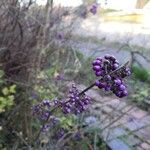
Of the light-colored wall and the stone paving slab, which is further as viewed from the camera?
the light-colored wall

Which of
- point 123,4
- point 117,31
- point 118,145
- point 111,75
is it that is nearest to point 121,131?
point 118,145

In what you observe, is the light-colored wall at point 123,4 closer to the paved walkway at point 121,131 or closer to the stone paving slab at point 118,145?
the paved walkway at point 121,131

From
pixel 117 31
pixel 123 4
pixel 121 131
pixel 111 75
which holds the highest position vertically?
pixel 111 75

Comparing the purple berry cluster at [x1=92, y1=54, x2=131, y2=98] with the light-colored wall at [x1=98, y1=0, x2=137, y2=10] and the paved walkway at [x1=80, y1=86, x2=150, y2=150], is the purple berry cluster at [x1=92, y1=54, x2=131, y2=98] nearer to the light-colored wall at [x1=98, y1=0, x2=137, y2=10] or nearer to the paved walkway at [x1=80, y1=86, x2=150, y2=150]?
the paved walkway at [x1=80, y1=86, x2=150, y2=150]

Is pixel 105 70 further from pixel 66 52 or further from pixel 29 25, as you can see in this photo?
pixel 66 52

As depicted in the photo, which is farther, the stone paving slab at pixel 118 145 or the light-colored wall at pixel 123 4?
the light-colored wall at pixel 123 4

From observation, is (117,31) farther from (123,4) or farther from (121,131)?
(121,131)

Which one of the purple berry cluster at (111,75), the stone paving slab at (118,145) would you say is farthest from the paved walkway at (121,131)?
the purple berry cluster at (111,75)

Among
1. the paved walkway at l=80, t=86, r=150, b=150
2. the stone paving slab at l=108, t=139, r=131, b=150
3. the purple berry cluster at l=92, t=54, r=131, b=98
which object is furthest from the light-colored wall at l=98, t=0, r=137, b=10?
the purple berry cluster at l=92, t=54, r=131, b=98

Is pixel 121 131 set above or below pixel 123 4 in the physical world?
above
